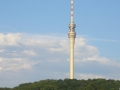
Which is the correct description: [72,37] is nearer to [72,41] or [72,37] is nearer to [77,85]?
[72,41]

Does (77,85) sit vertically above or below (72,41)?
below

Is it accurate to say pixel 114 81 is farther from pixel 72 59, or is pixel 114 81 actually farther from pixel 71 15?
pixel 71 15

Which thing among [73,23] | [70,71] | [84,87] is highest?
[73,23]

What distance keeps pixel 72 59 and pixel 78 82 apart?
1274 centimetres

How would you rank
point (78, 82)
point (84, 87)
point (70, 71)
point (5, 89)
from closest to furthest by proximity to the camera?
point (84, 87)
point (78, 82)
point (70, 71)
point (5, 89)

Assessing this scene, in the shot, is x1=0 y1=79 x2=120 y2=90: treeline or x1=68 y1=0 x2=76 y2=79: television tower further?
x1=68 y1=0 x2=76 y2=79: television tower

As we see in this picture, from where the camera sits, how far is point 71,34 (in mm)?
125875

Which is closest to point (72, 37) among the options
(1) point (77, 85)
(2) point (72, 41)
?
(2) point (72, 41)

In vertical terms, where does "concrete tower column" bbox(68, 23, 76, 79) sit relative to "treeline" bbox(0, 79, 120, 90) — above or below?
above

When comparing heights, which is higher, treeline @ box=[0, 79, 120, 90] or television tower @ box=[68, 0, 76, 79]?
television tower @ box=[68, 0, 76, 79]

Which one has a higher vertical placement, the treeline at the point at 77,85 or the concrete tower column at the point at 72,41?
the concrete tower column at the point at 72,41

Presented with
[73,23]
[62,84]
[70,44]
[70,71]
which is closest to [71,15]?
[73,23]

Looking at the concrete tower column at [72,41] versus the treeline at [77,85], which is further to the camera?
the concrete tower column at [72,41]

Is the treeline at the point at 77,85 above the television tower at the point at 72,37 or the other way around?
the other way around
